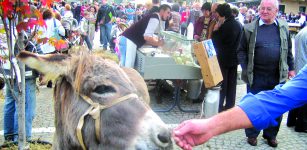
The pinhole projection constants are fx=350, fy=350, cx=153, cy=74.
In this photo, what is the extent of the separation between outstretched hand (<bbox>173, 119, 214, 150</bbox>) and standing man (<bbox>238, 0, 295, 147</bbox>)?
360cm

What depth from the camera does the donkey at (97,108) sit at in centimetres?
220

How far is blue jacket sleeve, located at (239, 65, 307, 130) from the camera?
2.03 m

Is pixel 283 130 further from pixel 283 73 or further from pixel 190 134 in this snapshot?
pixel 190 134

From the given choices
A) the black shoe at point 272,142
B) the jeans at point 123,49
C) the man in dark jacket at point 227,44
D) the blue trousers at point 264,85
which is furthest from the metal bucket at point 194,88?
the black shoe at point 272,142

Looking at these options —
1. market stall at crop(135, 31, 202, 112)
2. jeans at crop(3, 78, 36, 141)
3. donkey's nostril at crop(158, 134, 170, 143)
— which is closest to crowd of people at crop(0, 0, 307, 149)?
jeans at crop(3, 78, 36, 141)

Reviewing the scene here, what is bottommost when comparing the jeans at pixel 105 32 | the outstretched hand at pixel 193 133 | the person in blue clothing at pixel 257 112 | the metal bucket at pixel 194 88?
the metal bucket at pixel 194 88

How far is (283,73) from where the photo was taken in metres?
5.50

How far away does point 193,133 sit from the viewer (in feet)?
7.45

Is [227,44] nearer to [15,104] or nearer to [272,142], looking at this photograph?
[272,142]

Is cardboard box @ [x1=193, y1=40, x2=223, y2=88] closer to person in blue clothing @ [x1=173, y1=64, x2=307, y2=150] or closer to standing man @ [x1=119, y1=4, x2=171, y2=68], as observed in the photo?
standing man @ [x1=119, y1=4, x2=171, y2=68]

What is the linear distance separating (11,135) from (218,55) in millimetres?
4175

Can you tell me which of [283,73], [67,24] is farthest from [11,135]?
[67,24]

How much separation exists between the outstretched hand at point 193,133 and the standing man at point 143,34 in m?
5.03

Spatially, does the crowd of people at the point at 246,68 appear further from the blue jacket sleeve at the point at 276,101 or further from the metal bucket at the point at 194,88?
the metal bucket at the point at 194,88
